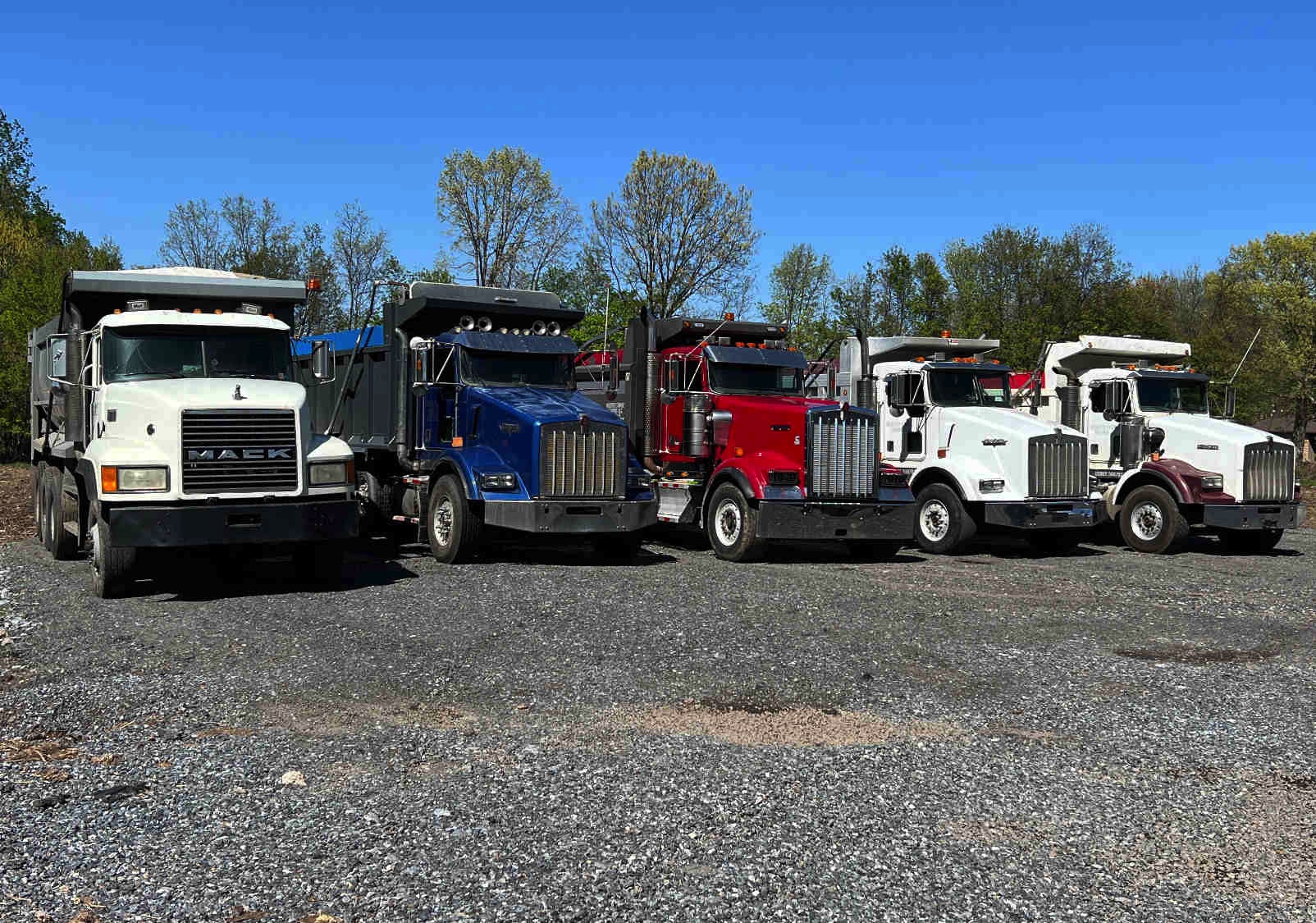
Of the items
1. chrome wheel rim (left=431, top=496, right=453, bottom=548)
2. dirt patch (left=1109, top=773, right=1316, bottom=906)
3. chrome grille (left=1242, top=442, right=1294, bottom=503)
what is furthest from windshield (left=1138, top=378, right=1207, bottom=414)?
dirt patch (left=1109, top=773, right=1316, bottom=906)

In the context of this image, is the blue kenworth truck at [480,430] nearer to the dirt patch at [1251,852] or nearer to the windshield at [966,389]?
the windshield at [966,389]

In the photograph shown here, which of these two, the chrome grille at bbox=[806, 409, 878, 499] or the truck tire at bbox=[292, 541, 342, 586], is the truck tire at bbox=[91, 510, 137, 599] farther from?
the chrome grille at bbox=[806, 409, 878, 499]

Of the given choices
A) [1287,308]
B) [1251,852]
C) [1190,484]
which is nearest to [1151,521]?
[1190,484]

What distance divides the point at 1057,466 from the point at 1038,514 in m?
0.81

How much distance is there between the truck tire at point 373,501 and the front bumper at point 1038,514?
8343 millimetres

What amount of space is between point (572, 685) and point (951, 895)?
3.75 m

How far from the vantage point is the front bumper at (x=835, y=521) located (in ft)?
46.6

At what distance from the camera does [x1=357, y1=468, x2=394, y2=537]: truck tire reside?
15.6 m

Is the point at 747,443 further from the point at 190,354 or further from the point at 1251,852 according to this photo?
the point at 1251,852

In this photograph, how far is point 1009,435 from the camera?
16.1 meters

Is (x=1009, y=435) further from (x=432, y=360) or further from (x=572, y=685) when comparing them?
(x=572, y=685)

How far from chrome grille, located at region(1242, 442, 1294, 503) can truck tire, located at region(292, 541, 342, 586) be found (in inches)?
504

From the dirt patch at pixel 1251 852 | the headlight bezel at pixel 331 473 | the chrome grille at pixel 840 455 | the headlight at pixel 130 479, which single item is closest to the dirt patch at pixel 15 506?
the headlight at pixel 130 479

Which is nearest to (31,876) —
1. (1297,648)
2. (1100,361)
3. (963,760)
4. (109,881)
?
(109,881)
